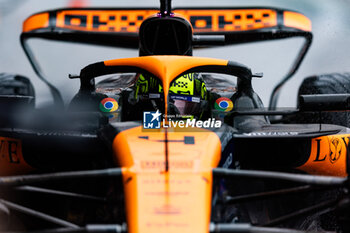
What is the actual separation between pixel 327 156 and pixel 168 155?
3.28 ft

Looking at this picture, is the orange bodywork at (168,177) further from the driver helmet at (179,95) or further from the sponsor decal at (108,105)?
the sponsor decal at (108,105)

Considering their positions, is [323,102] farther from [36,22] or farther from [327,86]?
[36,22]

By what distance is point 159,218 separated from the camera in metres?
1.39

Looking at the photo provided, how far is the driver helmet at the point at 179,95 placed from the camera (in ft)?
7.79

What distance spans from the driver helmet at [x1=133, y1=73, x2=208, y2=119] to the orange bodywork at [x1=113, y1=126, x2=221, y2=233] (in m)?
0.54

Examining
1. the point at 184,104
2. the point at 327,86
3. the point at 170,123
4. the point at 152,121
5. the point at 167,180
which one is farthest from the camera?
the point at 327,86

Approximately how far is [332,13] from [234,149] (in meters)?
3.37

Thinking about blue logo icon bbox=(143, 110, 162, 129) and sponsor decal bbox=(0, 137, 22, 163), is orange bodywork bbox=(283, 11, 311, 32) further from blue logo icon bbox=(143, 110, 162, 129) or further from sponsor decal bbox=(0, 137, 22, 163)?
sponsor decal bbox=(0, 137, 22, 163)

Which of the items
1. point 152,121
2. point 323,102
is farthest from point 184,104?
point 323,102

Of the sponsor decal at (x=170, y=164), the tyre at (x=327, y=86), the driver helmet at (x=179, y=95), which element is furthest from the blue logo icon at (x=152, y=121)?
the tyre at (x=327, y=86)

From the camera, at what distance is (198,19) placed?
16.5ft

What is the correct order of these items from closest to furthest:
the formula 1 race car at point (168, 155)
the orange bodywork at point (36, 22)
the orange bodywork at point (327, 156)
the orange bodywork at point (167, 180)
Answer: the orange bodywork at point (167, 180) → the formula 1 race car at point (168, 155) → the orange bodywork at point (327, 156) → the orange bodywork at point (36, 22)

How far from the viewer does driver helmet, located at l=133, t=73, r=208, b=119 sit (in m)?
2.38

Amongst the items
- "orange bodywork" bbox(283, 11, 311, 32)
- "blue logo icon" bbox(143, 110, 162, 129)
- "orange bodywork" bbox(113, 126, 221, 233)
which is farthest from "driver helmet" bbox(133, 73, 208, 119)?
"orange bodywork" bbox(283, 11, 311, 32)
